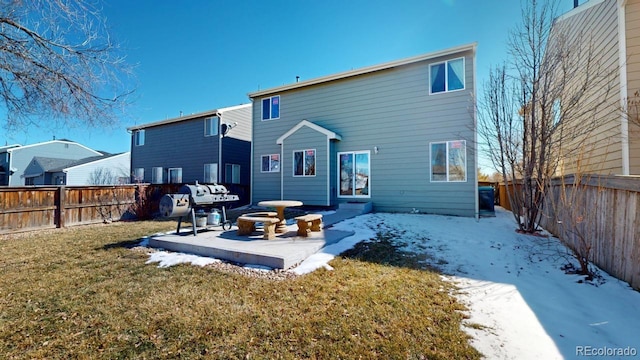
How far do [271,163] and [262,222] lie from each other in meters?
7.16

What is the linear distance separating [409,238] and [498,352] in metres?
3.78

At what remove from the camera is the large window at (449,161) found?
28.4ft

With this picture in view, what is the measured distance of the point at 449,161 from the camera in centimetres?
886

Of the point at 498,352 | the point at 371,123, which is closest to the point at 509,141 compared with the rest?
the point at 371,123

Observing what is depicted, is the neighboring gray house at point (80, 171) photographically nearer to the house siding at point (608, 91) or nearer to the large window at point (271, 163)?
the large window at point (271, 163)

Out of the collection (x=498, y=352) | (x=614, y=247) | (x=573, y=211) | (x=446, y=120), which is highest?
(x=446, y=120)

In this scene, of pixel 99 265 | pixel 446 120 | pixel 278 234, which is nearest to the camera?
pixel 99 265

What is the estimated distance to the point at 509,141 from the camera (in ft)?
22.3

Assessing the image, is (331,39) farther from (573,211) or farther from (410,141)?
(573,211)

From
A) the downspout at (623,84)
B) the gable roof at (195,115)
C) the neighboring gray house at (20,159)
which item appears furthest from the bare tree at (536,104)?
the neighboring gray house at (20,159)

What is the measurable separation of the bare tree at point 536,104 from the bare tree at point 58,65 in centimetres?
872

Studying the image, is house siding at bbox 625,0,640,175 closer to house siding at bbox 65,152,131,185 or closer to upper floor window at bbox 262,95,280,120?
upper floor window at bbox 262,95,280,120

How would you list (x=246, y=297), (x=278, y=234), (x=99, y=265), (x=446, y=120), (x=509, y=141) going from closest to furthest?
(x=246, y=297) → (x=99, y=265) → (x=278, y=234) → (x=509, y=141) → (x=446, y=120)

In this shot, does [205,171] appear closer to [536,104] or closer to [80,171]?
[80,171]
